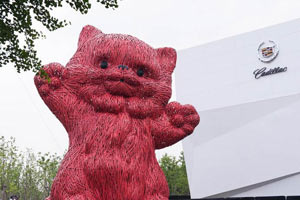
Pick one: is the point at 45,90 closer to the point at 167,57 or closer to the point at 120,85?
the point at 120,85

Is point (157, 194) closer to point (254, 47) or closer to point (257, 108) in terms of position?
A: point (257, 108)

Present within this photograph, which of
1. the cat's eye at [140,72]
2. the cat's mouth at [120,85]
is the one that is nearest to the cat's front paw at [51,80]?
the cat's mouth at [120,85]

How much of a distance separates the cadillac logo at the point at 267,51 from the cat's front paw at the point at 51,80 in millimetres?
10378

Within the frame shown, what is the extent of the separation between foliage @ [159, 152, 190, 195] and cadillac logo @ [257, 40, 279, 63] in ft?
47.6

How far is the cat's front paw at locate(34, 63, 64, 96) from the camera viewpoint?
17.2 feet

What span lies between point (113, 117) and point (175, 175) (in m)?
22.3

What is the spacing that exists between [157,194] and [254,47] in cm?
1062

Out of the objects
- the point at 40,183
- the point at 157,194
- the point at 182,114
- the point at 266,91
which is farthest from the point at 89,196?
the point at 40,183

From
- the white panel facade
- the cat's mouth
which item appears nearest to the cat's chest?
the cat's mouth

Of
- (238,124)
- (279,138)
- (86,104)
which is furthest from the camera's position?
(238,124)

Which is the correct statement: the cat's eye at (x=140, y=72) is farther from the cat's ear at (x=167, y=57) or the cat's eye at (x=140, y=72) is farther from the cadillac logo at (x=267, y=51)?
the cadillac logo at (x=267, y=51)

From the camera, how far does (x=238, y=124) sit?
13.8 m

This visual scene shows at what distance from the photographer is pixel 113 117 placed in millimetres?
5074

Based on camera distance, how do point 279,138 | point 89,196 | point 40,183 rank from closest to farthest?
1. point 89,196
2. point 279,138
3. point 40,183
